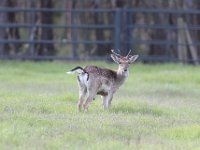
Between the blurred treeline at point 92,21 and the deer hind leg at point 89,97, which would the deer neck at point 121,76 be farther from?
the blurred treeline at point 92,21

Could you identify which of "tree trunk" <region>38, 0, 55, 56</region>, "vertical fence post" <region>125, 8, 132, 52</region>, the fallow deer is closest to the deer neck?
the fallow deer

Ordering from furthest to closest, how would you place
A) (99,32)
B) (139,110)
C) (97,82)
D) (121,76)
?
(99,32) → (121,76) → (139,110) → (97,82)

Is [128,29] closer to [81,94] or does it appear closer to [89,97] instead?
[81,94]

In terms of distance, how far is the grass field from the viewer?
1066 centimetres

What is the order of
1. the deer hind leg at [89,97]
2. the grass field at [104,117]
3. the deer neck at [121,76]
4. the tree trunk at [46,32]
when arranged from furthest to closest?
the tree trunk at [46,32]
the deer neck at [121,76]
the deer hind leg at [89,97]
the grass field at [104,117]

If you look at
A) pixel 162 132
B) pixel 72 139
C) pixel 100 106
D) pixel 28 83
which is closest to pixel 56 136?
pixel 72 139

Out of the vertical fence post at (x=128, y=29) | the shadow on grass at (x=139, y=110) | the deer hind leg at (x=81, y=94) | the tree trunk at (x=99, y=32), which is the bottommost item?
the tree trunk at (x=99, y=32)

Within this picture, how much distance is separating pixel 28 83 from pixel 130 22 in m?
7.60

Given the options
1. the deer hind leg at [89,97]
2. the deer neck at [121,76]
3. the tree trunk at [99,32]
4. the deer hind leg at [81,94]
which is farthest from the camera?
the tree trunk at [99,32]

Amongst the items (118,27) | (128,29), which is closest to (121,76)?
(118,27)

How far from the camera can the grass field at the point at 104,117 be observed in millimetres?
10656

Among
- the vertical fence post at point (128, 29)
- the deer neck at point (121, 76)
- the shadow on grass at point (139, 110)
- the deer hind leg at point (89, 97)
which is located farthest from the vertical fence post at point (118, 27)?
the deer hind leg at point (89, 97)

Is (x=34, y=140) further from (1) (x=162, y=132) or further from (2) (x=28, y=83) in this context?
(2) (x=28, y=83)

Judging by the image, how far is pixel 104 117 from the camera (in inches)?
517
